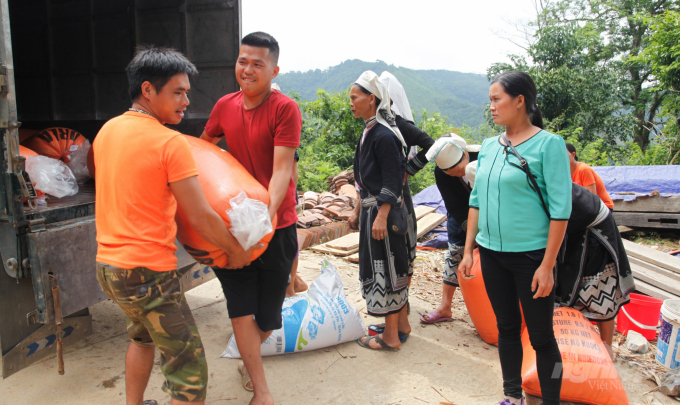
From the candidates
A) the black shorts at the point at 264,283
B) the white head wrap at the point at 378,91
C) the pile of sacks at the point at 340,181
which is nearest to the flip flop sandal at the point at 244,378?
the black shorts at the point at 264,283

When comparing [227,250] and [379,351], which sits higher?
[227,250]

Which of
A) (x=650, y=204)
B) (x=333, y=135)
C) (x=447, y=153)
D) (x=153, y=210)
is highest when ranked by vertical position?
(x=447, y=153)

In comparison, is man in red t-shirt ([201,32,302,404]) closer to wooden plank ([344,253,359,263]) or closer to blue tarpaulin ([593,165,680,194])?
wooden plank ([344,253,359,263])

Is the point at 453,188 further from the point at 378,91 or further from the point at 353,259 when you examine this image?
the point at 353,259

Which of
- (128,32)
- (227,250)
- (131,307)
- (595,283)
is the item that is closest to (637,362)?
(595,283)

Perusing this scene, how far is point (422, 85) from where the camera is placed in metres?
68.9

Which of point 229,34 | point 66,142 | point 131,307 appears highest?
point 229,34

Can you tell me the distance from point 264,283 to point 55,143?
7.22 ft

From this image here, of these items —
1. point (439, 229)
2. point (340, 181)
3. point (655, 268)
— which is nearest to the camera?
point (655, 268)

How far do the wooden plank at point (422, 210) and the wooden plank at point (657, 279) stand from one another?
300 centimetres

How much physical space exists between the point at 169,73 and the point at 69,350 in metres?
2.18

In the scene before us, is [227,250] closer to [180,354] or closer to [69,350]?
[180,354]

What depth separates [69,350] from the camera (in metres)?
2.81

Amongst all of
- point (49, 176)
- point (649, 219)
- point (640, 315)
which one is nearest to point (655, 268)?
point (640, 315)
